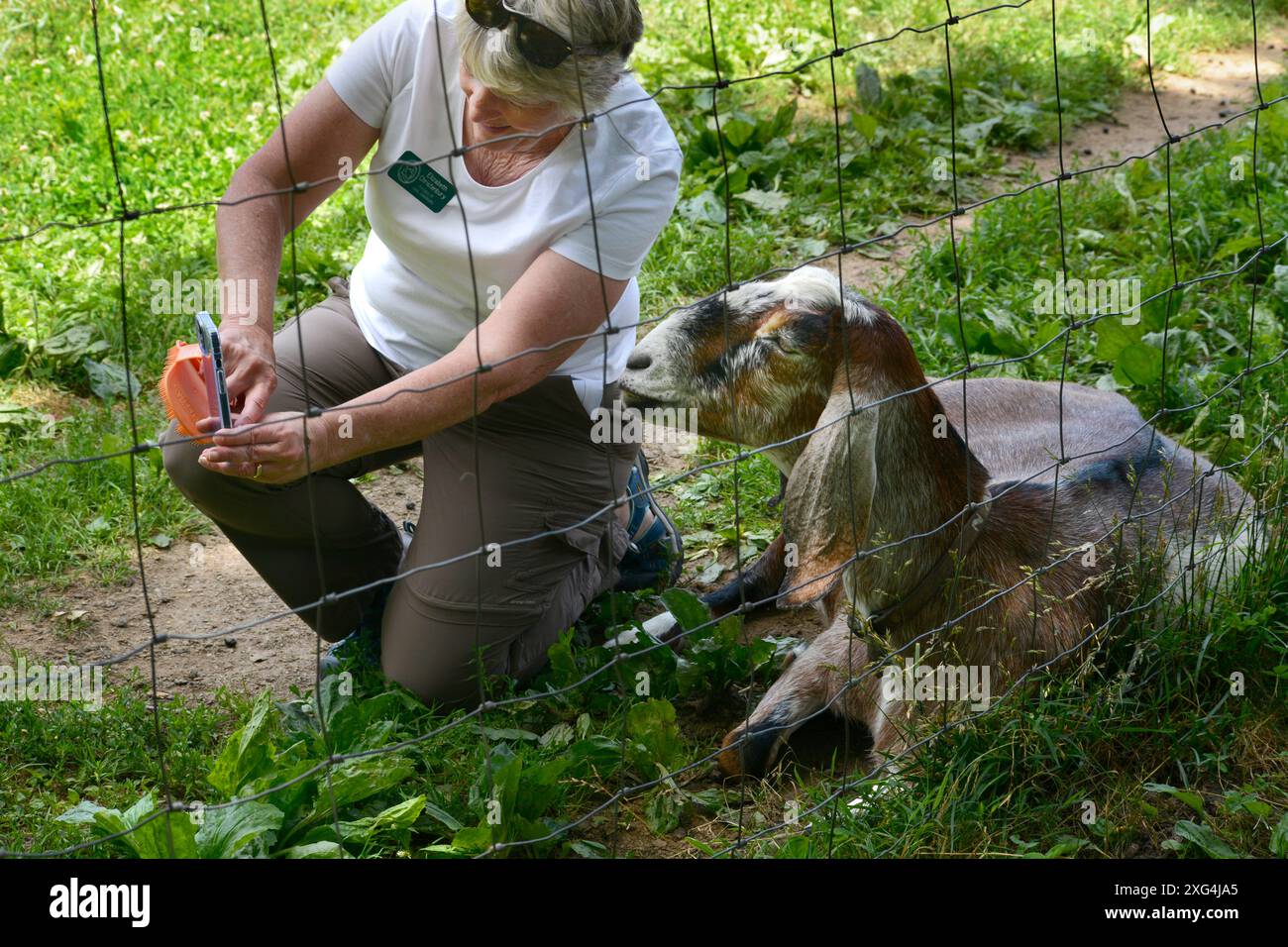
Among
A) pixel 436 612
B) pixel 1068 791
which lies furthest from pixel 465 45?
pixel 1068 791

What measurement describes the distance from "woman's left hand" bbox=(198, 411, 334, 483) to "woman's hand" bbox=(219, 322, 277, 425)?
0.16 m

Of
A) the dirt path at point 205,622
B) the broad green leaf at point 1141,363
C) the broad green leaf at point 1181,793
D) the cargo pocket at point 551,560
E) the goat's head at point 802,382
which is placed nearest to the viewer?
the broad green leaf at point 1181,793

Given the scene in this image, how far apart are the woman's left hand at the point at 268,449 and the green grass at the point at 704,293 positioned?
1.86ft

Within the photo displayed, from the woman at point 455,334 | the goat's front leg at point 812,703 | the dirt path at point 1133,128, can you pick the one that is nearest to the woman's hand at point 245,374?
the woman at point 455,334

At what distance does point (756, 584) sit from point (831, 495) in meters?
1.01

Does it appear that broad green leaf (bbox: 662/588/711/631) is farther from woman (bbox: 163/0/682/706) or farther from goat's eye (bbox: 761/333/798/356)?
goat's eye (bbox: 761/333/798/356)

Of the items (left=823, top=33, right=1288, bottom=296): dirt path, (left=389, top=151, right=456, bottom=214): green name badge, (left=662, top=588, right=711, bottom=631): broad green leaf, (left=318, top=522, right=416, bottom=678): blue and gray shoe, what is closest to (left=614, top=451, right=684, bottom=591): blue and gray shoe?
(left=662, top=588, right=711, bottom=631): broad green leaf

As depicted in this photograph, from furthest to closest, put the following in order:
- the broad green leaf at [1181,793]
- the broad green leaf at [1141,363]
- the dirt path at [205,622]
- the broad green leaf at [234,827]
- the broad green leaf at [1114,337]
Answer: the broad green leaf at [1114,337], the broad green leaf at [1141,363], the dirt path at [205,622], the broad green leaf at [1181,793], the broad green leaf at [234,827]

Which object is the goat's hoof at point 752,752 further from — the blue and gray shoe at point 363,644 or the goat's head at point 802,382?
the blue and gray shoe at point 363,644

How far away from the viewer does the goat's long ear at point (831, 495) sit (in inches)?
110

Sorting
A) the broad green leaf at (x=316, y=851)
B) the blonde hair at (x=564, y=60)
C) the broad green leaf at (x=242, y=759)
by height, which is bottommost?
the broad green leaf at (x=316, y=851)

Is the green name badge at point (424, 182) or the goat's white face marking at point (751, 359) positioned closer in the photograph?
the goat's white face marking at point (751, 359)

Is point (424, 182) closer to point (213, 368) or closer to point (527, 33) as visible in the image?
point (527, 33)

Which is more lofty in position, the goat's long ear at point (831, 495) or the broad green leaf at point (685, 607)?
the goat's long ear at point (831, 495)
